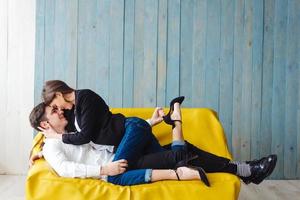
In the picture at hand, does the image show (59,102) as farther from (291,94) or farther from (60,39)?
(291,94)

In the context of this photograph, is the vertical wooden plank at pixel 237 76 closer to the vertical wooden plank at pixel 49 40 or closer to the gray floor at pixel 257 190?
the gray floor at pixel 257 190

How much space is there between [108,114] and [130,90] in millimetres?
991

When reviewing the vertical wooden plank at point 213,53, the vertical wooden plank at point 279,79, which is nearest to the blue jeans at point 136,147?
the vertical wooden plank at point 213,53

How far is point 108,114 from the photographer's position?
8.24ft

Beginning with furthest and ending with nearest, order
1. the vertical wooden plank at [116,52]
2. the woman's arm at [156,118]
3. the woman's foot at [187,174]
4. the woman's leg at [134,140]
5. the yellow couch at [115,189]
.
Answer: the vertical wooden plank at [116,52] → the woman's arm at [156,118] → the woman's leg at [134,140] → the woman's foot at [187,174] → the yellow couch at [115,189]

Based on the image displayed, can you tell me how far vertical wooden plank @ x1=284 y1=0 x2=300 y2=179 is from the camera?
348 cm

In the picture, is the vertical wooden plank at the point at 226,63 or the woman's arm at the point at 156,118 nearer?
the woman's arm at the point at 156,118

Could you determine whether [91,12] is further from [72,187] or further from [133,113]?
[72,187]

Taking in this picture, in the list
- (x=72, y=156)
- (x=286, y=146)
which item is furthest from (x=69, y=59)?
(x=286, y=146)

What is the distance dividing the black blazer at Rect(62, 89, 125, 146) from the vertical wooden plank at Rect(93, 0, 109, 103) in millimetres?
980

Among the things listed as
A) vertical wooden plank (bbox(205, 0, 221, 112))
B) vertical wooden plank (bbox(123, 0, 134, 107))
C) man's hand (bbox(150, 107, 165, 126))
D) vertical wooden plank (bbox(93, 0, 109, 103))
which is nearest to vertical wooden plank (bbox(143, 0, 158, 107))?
vertical wooden plank (bbox(123, 0, 134, 107))

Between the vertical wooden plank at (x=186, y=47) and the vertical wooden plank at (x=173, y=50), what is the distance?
0.11 feet

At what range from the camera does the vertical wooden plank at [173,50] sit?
3457 millimetres

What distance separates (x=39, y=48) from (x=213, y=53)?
A: 1.39 metres
